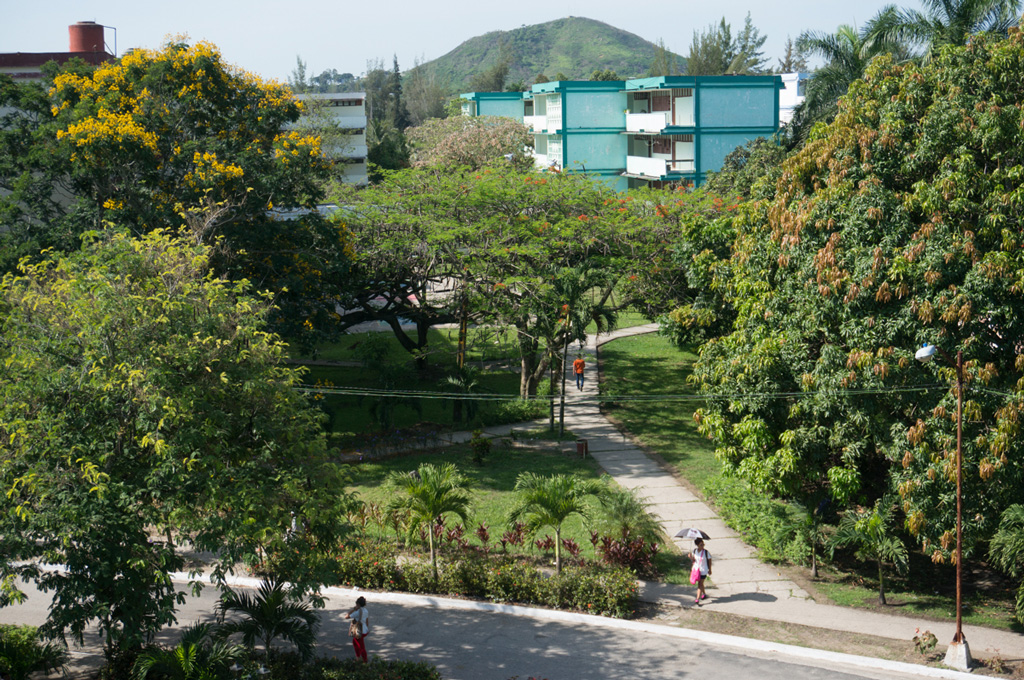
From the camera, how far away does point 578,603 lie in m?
14.1

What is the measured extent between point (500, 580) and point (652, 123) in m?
35.9

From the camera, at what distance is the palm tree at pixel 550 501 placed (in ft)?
48.3

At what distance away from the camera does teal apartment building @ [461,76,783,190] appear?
4441cm

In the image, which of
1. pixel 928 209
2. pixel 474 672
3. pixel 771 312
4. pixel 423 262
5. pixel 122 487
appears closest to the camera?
pixel 122 487

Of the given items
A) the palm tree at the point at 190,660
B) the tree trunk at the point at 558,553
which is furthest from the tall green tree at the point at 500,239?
the palm tree at the point at 190,660

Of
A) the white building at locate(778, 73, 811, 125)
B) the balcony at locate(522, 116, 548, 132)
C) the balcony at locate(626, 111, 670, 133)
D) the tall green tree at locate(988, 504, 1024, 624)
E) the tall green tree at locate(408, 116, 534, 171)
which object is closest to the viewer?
the tall green tree at locate(988, 504, 1024, 624)

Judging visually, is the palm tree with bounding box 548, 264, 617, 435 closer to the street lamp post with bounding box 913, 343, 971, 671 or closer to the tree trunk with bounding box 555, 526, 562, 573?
the tree trunk with bounding box 555, 526, 562, 573

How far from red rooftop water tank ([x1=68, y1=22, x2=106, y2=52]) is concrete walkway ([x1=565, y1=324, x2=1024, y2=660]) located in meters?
24.7

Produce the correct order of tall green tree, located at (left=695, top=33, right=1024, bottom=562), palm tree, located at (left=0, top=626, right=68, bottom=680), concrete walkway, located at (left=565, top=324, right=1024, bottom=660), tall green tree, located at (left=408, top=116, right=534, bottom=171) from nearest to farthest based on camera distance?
palm tree, located at (left=0, top=626, right=68, bottom=680)
tall green tree, located at (left=695, top=33, right=1024, bottom=562)
concrete walkway, located at (left=565, top=324, right=1024, bottom=660)
tall green tree, located at (left=408, top=116, right=534, bottom=171)

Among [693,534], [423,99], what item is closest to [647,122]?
[693,534]

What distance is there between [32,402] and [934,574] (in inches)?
570

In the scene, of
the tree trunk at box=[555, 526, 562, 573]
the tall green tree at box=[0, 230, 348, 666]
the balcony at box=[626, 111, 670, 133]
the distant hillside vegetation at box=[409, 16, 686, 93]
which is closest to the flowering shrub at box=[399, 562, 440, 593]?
the tree trunk at box=[555, 526, 562, 573]

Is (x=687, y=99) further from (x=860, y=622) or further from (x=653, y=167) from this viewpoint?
(x=860, y=622)

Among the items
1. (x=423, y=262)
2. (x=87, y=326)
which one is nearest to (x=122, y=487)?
(x=87, y=326)
